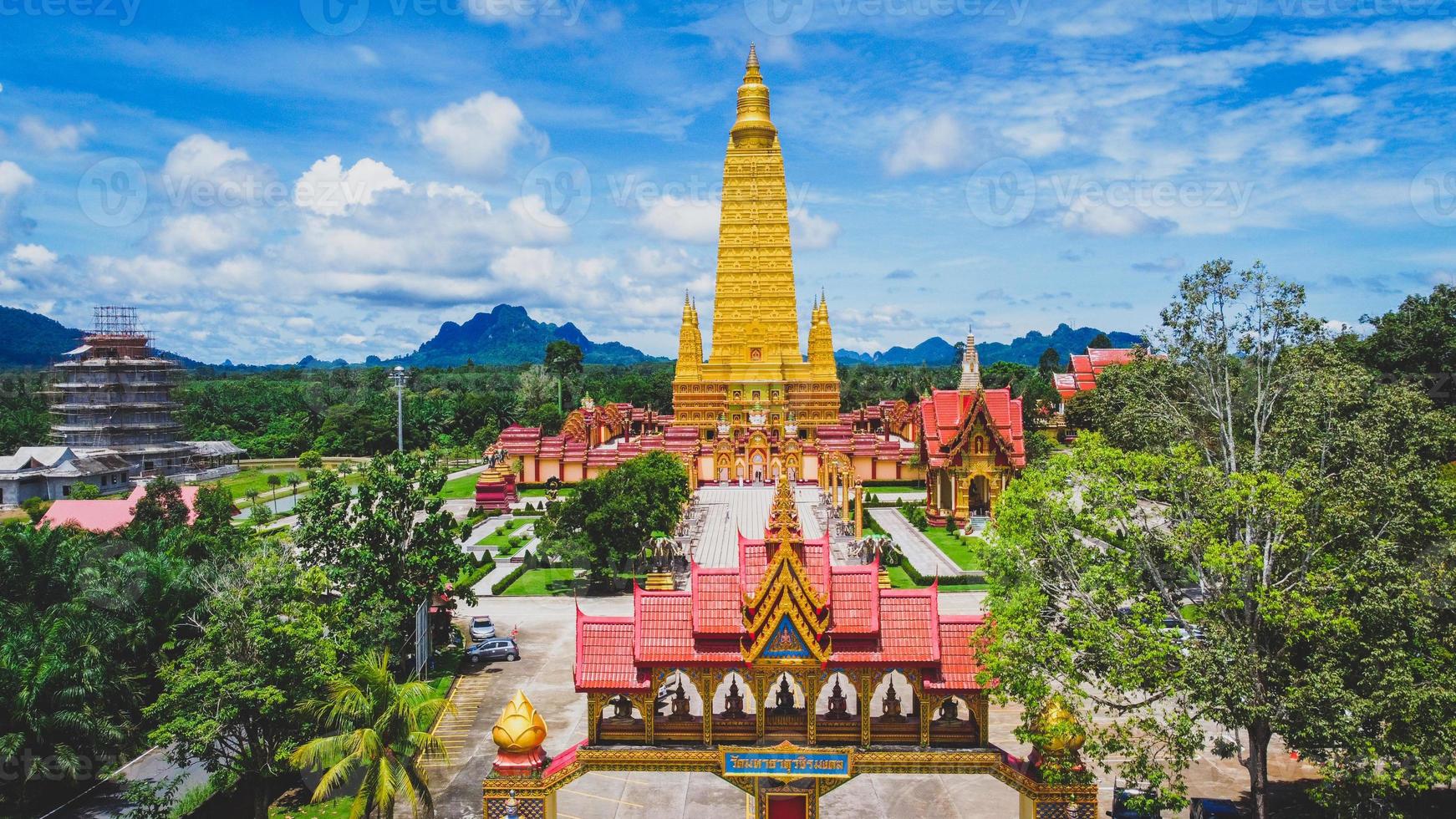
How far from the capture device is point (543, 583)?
4422cm

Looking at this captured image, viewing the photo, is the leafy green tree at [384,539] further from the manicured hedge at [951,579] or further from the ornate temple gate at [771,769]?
the manicured hedge at [951,579]

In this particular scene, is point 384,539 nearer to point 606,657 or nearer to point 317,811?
point 317,811

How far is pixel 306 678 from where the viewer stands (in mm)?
21156

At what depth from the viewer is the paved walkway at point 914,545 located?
45.0 m

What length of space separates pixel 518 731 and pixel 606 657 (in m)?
2.09

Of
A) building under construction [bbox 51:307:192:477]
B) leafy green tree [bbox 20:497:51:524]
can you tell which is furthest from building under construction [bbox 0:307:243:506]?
leafy green tree [bbox 20:497:51:524]

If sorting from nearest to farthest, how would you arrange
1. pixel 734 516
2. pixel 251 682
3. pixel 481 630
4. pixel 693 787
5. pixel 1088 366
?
pixel 251 682, pixel 693 787, pixel 481 630, pixel 734 516, pixel 1088 366

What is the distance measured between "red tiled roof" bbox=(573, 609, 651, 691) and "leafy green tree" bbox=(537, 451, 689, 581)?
22.4 m

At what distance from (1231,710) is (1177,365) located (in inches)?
401

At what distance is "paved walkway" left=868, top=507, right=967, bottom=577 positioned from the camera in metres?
45.0

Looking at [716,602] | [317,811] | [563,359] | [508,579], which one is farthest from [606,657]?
[563,359]

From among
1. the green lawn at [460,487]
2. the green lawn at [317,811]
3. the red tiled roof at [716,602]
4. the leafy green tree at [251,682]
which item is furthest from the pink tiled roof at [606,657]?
the green lawn at [460,487]

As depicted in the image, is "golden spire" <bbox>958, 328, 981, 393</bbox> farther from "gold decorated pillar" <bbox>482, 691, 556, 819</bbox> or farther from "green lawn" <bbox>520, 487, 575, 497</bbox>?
"gold decorated pillar" <bbox>482, 691, 556, 819</bbox>

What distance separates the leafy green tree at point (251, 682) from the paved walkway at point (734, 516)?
22.4 metres
